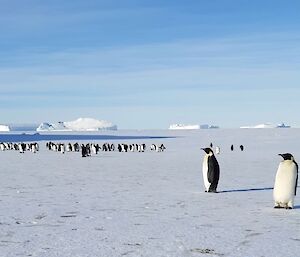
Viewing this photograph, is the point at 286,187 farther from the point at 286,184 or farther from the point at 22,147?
the point at 22,147

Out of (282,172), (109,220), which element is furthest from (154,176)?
(109,220)

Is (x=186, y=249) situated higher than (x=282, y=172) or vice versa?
(x=282, y=172)

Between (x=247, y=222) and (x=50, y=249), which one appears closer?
(x=50, y=249)

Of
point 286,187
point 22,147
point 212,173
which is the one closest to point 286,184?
point 286,187

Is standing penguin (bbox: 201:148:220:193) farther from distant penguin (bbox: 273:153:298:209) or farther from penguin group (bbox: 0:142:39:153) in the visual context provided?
penguin group (bbox: 0:142:39:153)

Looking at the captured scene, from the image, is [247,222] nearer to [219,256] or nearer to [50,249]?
[219,256]

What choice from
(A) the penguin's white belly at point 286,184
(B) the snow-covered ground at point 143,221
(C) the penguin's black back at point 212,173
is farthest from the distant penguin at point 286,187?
(C) the penguin's black back at point 212,173

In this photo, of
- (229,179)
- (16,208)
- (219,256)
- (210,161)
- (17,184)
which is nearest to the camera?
(219,256)

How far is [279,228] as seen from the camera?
7.21 metres

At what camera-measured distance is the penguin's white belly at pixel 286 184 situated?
30.1 ft

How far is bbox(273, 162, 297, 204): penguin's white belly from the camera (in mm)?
9172

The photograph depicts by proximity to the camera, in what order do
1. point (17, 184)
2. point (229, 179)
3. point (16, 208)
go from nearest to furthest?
point (16, 208) < point (17, 184) < point (229, 179)

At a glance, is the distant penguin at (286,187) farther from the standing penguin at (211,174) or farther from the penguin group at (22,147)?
the penguin group at (22,147)

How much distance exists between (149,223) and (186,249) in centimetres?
175
